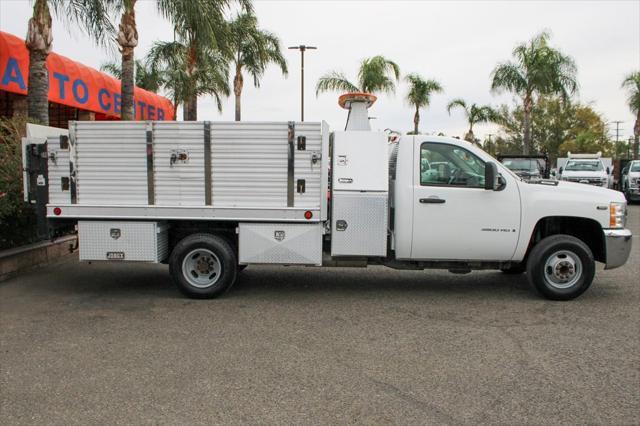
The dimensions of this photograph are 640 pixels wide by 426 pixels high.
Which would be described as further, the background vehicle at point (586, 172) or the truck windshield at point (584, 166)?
the truck windshield at point (584, 166)

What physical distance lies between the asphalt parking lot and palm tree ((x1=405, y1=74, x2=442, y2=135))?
79.3 ft

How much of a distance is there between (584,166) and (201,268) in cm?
2225

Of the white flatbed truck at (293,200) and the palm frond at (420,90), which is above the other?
the palm frond at (420,90)

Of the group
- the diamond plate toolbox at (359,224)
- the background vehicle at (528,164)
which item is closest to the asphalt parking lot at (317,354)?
the diamond plate toolbox at (359,224)

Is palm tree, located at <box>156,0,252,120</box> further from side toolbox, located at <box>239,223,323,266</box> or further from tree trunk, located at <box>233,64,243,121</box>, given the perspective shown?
side toolbox, located at <box>239,223,323,266</box>

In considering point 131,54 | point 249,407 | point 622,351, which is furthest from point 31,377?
point 131,54

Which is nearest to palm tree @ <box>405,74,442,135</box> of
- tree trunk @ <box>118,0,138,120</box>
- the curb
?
tree trunk @ <box>118,0,138,120</box>

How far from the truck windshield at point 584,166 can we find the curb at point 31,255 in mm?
21736

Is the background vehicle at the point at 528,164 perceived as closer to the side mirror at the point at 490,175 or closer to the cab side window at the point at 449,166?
the cab side window at the point at 449,166

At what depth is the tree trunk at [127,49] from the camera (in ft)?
47.6

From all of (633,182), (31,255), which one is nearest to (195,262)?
(31,255)

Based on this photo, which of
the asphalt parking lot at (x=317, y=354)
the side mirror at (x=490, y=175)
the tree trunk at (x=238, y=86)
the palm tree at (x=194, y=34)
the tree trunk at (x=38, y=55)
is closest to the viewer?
the asphalt parking lot at (x=317, y=354)

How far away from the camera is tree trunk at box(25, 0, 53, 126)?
40.3 feet

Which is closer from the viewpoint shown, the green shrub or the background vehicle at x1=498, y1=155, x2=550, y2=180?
the green shrub
